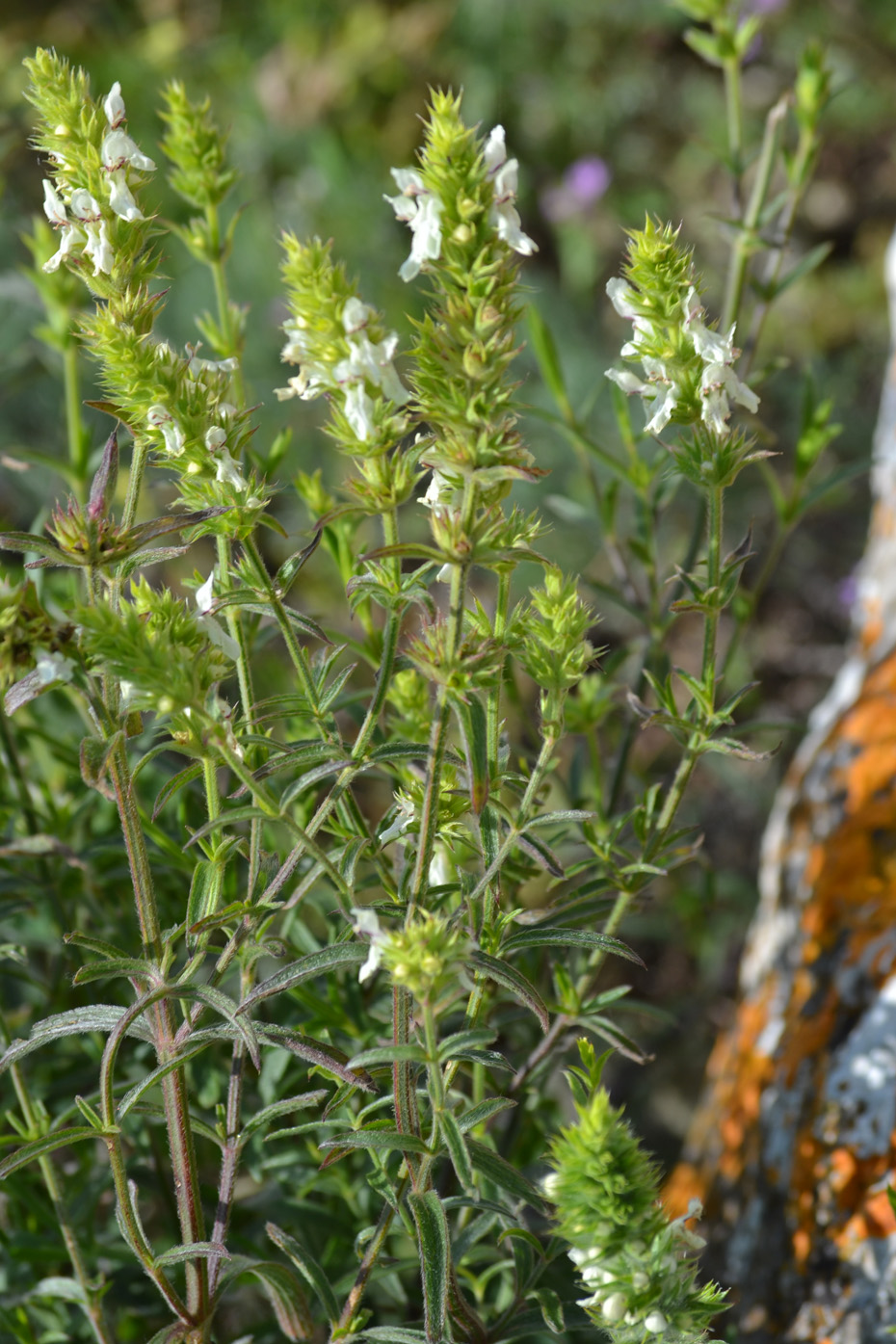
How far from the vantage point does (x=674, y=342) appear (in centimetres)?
→ 108

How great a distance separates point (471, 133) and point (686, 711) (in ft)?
2.07

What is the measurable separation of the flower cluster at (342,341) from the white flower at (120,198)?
139mm

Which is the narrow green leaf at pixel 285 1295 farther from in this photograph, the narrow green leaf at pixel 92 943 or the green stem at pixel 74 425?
the green stem at pixel 74 425

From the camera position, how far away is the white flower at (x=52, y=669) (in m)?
1.00

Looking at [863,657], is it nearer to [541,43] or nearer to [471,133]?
[471,133]

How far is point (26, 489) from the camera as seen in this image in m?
3.79

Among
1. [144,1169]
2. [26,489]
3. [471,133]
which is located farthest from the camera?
[26,489]

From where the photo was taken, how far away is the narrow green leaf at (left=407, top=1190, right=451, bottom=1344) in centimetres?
106

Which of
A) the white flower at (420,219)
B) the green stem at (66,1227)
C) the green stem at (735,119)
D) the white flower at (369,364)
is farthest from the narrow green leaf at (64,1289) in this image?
the green stem at (735,119)

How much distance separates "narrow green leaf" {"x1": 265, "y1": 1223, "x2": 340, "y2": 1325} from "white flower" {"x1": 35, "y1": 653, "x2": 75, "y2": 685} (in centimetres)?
62

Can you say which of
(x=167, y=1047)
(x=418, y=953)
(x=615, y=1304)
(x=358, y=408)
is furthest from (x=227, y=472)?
(x=615, y=1304)

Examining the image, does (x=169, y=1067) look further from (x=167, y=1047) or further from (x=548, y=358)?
(x=548, y=358)

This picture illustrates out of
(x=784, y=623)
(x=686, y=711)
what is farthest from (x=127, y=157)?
(x=784, y=623)

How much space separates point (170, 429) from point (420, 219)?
29 centimetres
